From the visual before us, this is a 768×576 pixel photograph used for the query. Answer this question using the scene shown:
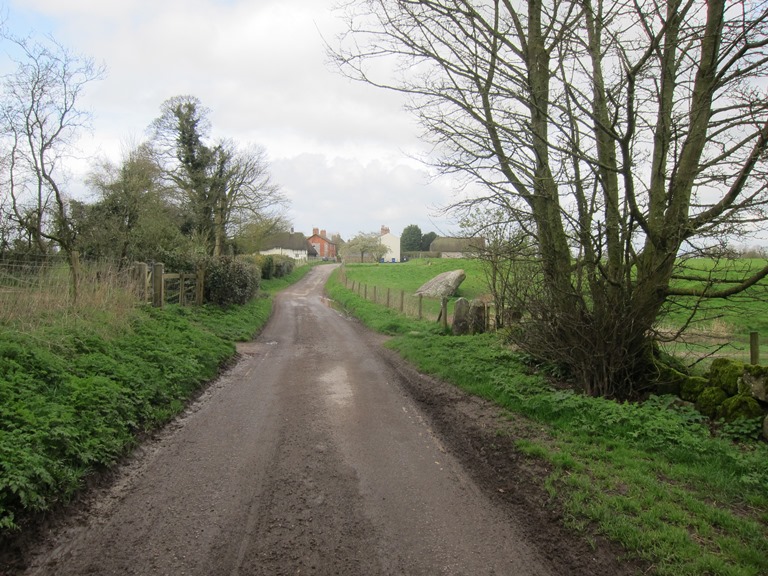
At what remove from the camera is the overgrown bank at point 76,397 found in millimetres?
3863

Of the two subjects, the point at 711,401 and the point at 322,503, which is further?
the point at 711,401

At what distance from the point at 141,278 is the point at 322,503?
10672mm

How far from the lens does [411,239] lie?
102 metres

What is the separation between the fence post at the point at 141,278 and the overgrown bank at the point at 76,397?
2795mm

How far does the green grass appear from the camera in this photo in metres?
3.37

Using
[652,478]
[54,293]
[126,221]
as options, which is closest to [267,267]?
[126,221]

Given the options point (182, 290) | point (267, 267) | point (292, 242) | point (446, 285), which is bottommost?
point (182, 290)

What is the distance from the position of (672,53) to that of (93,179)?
79.8ft

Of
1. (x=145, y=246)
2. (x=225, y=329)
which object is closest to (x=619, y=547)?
(x=225, y=329)

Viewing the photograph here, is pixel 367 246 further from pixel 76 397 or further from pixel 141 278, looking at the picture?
pixel 76 397

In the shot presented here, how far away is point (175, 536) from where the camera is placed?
12.0ft

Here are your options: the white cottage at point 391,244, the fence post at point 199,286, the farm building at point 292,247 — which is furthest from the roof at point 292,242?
the fence post at point 199,286

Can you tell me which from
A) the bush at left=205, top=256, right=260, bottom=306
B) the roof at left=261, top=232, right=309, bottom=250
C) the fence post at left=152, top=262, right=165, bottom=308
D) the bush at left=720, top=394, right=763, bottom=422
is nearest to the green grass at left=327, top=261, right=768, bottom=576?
the bush at left=720, top=394, right=763, bottom=422

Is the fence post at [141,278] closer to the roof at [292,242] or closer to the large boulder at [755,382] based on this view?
the large boulder at [755,382]
